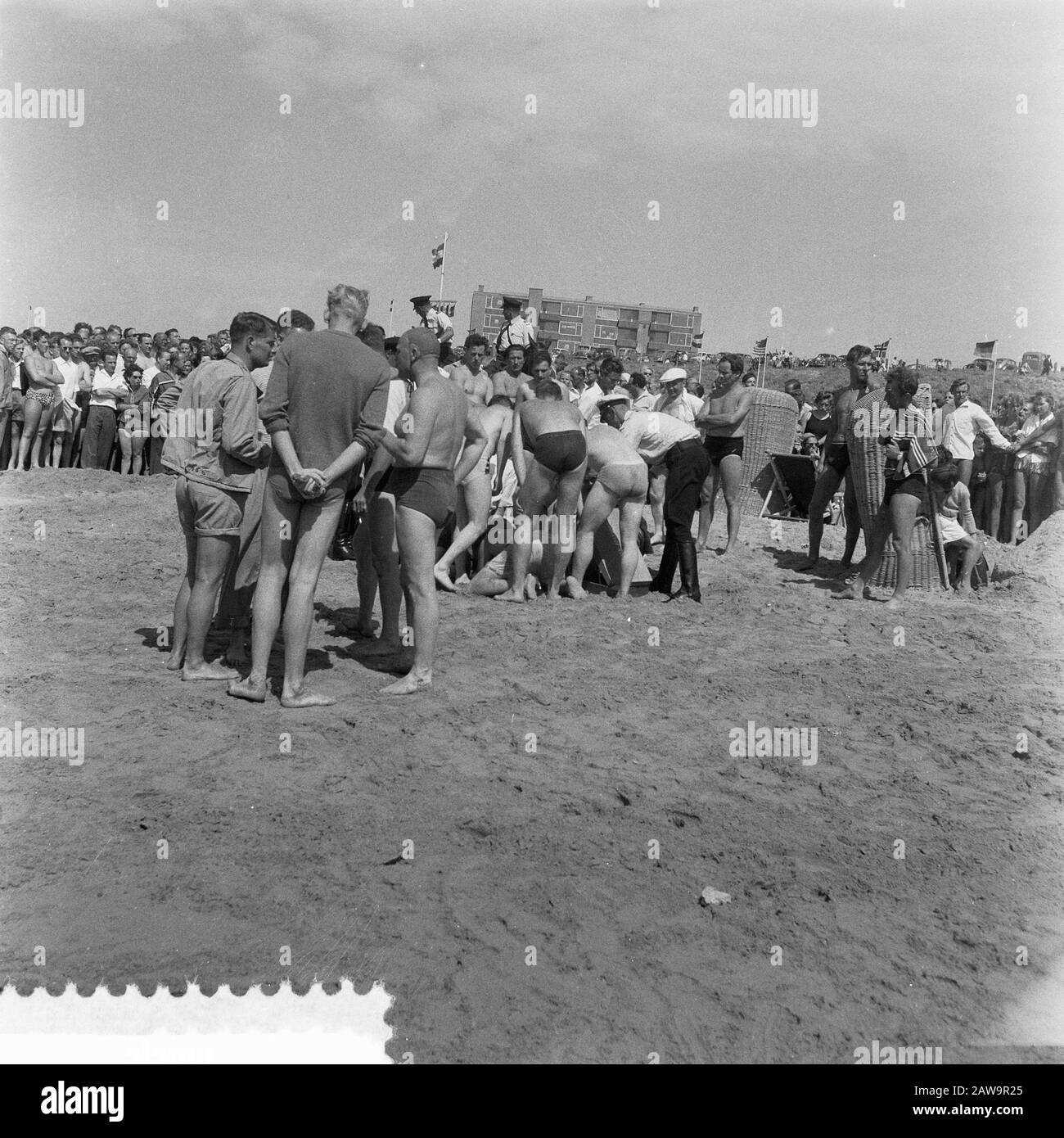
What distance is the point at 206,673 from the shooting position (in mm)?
6430

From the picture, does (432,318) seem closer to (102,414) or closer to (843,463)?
(843,463)

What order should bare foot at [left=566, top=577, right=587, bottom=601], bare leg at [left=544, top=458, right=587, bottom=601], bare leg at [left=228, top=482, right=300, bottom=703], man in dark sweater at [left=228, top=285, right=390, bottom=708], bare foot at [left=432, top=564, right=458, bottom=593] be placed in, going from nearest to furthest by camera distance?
man in dark sweater at [left=228, top=285, right=390, bottom=708] < bare leg at [left=228, top=482, right=300, bottom=703] < bare leg at [left=544, top=458, right=587, bottom=601] < bare foot at [left=432, top=564, right=458, bottom=593] < bare foot at [left=566, top=577, right=587, bottom=601]

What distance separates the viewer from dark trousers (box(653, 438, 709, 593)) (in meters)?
9.36

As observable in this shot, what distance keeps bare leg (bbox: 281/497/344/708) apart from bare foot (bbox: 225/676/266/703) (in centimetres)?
12

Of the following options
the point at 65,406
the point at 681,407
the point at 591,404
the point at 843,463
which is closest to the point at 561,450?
the point at 591,404

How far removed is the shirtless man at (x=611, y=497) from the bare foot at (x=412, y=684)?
9.53ft

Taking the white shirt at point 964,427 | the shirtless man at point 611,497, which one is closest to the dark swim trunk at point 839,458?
the shirtless man at point 611,497

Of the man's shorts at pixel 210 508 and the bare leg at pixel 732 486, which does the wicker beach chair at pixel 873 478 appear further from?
the man's shorts at pixel 210 508

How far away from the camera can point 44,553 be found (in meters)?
9.98

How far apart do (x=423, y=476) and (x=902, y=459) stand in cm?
471

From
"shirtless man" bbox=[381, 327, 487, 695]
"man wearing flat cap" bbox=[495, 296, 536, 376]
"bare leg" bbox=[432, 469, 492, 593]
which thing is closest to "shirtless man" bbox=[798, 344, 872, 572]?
"bare leg" bbox=[432, 469, 492, 593]

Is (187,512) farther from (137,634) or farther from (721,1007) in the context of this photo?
(721,1007)

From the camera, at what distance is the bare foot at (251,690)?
241 inches

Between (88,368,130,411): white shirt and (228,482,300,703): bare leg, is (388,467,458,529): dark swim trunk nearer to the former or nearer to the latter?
(228,482,300,703): bare leg
